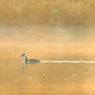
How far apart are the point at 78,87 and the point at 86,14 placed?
6762 cm

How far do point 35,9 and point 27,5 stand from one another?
1.88m

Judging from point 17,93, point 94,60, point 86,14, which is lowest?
point 17,93

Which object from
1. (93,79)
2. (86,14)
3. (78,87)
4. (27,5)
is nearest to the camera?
(78,87)

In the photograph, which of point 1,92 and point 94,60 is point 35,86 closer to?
point 1,92

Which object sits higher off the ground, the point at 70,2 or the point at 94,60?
the point at 70,2

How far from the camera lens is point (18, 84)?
1358 centimetres

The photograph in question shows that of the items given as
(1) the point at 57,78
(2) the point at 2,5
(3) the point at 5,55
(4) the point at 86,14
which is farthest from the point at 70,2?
(1) the point at 57,78

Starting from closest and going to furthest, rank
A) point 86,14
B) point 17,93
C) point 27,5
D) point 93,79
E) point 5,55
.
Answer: point 17,93, point 93,79, point 5,55, point 86,14, point 27,5

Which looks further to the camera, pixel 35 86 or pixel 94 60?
pixel 94 60

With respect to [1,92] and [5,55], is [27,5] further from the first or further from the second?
[1,92]

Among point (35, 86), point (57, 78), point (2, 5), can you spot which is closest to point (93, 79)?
point (57, 78)

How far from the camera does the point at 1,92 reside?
485 inches

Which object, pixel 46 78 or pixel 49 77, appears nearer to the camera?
pixel 46 78

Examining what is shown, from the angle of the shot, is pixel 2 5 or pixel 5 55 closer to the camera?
pixel 5 55
